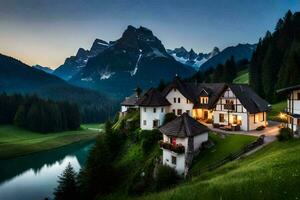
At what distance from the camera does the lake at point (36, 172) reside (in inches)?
2387

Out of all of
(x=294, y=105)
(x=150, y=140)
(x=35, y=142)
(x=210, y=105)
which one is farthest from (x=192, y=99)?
(x=35, y=142)

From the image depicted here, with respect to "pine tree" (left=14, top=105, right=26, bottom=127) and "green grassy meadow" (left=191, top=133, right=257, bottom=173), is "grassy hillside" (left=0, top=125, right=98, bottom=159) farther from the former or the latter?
"green grassy meadow" (left=191, top=133, right=257, bottom=173)

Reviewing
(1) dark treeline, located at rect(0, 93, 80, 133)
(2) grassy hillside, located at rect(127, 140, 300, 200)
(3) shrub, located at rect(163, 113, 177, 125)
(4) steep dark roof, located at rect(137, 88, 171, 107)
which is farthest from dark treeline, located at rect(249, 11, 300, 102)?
(1) dark treeline, located at rect(0, 93, 80, 133)

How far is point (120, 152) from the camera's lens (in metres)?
63.6

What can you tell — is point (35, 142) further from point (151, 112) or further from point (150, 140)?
point (150, 140)

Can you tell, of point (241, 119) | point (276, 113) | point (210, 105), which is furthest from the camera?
point (276, 113)

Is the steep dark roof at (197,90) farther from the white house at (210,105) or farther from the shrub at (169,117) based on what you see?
the shrub at (169,117)

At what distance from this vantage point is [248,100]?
2280 inches

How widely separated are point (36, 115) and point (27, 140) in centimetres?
2413

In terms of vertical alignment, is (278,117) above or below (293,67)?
below

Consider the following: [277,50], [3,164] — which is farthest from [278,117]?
[3,164]

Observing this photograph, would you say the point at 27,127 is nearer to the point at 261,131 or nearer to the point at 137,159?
the point at 137,159

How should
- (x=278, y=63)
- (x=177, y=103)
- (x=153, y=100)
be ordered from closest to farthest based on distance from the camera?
(x=153, y=100)
(x=177, y=103)
(x=278, y=63)

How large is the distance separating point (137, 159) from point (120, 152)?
826 centimetres
